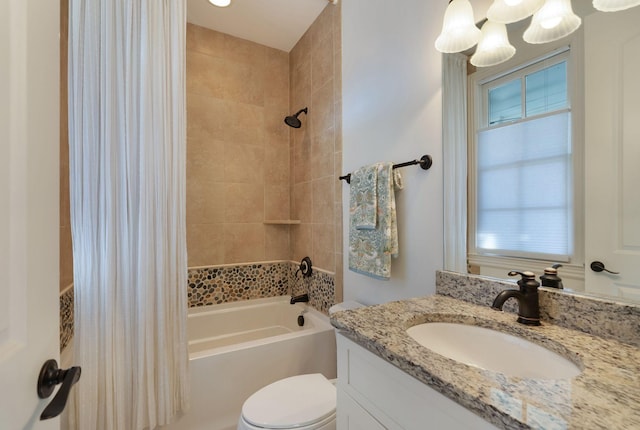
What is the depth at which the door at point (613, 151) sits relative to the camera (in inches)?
28.0

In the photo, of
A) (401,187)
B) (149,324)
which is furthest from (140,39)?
(401,187)

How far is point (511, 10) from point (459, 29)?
164mm

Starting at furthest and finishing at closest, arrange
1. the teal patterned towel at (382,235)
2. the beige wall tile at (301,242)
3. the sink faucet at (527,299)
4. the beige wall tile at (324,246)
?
1. the beige wall tile at (301,242)
2. the beige wall tile at (324,246)
3. the teal patterned towel at (382,235)
4. the sink faucet at (527,299)

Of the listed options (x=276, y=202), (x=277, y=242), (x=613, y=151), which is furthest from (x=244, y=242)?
(x=613, y=151)

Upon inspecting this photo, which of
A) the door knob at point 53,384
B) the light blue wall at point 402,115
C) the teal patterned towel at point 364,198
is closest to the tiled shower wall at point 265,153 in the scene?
the light blue wall at point 402,115

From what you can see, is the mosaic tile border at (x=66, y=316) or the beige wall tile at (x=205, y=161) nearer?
the mosaic tile border at (x=66, y=316)

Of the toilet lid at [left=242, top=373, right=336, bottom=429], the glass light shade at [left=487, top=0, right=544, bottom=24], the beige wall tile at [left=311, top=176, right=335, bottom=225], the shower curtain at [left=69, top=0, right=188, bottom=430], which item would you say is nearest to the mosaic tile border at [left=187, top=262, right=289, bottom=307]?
the beige wall tile at [left=311, top=176, right=335, bottom=225]

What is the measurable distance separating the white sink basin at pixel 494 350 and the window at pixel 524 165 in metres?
0.31

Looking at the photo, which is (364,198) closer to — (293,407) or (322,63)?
(293,407)

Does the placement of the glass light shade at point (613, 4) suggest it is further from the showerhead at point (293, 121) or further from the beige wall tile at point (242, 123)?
the beige wall tile at point (242, 123)

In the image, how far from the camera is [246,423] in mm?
1052

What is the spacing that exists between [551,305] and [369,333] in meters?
0.55

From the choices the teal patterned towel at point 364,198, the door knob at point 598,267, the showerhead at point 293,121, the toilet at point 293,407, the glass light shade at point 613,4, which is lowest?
the toilet at point 293,407

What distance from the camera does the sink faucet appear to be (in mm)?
795
